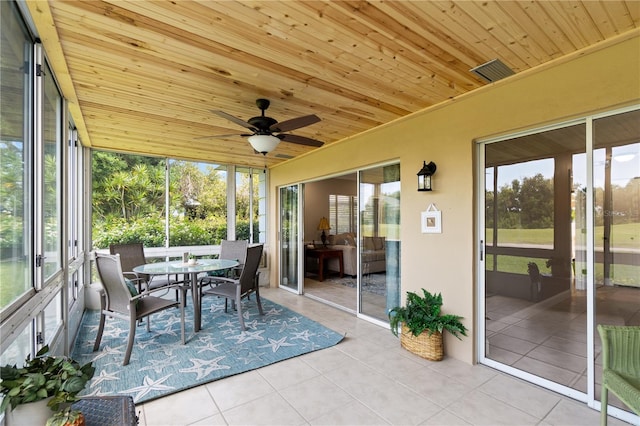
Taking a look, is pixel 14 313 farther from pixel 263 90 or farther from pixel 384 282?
pixel 384 282

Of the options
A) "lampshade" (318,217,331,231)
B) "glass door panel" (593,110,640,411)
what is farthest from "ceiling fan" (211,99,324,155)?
"lampshade" (318,217,331,231)

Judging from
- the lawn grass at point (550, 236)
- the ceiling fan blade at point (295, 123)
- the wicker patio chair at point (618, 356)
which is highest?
the ceiling fan blade at point (295, 123)

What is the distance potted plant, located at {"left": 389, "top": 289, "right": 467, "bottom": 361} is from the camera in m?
2.91

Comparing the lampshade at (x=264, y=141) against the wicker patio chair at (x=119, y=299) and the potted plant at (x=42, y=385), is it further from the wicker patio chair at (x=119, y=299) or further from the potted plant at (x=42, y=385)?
the potted plant at (x=42, y=385)

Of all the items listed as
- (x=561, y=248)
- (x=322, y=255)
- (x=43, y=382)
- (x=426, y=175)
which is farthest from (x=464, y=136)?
(x=322, y=255)

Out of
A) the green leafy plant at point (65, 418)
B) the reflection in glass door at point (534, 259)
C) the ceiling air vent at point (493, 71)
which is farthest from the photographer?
the reflection in glass door at point (534, 259)

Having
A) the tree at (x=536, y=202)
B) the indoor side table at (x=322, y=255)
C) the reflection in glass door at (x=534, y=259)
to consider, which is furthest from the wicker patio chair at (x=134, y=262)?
the tree at (x=536, y=202)

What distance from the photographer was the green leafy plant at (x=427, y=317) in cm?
290

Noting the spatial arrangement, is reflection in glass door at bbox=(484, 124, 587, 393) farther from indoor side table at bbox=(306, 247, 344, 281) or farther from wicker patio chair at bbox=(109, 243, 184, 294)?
indoor side table at bbox=(306, 247, 344, 281)

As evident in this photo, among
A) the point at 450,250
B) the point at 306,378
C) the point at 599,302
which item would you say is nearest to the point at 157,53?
the point at 306,378

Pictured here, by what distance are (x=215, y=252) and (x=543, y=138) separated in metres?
5.32

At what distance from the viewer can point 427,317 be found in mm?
2982

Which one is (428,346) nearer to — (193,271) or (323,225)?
(193,271)

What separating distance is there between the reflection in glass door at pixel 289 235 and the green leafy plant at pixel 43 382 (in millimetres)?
4551
